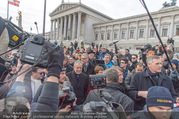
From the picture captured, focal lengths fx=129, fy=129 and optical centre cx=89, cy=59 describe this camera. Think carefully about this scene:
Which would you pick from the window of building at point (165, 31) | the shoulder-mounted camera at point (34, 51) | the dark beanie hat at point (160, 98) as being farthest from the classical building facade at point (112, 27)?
the shoulder-mounted camera at point (34, 51)

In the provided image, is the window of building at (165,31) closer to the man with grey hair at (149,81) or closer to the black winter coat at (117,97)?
the man with grey hair at (149,81)

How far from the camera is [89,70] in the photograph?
4789 millimetres

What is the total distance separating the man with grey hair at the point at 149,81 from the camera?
2605mm

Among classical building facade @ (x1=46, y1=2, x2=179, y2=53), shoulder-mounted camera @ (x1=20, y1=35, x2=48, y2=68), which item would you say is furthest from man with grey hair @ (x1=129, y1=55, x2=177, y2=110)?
classical building facade @ (x1=46, y1=2, x2=179, y2=53)

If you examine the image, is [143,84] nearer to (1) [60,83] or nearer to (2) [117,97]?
(2) [117,97]

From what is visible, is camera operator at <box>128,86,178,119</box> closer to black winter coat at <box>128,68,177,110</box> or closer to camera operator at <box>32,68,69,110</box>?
black winter coat at <box>128,68,177,110</box>

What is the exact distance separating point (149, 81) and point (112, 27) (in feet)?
137

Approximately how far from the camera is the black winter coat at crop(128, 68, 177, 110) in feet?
8.55

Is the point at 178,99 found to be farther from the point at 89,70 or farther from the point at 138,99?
the point at 89,70

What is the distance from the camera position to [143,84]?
268cm

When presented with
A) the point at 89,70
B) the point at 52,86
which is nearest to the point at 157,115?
the point at 52,86

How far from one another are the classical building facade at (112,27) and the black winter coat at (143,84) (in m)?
25.7

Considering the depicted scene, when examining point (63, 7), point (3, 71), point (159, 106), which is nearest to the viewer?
point (159, 106)

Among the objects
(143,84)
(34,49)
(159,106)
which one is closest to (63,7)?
(143,84)
